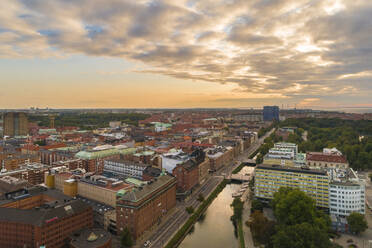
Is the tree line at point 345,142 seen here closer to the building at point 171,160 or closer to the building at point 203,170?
the building at point 203,170

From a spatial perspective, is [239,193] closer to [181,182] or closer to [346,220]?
[181,182]

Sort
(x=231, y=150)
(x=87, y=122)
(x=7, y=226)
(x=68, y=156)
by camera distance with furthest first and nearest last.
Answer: (x=87, y=122), (x=231, y=150), (x=68, y=156), (x=7, y=226)

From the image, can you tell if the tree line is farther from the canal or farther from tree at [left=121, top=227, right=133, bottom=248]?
tree at [left=121, top=227, right=133, bottom=248]

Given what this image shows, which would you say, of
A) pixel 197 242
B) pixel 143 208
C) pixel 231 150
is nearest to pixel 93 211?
pixel 143 208

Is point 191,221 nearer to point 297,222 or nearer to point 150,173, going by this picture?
point 297,222

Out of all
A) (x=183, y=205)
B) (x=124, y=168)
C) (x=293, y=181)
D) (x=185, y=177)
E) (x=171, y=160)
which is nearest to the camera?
(x=293, y=181)

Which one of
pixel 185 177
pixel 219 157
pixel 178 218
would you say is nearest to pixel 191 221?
pixel 178 218

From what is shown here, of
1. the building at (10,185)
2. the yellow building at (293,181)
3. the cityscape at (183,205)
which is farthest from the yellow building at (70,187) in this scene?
the yellow building at (293,181)
